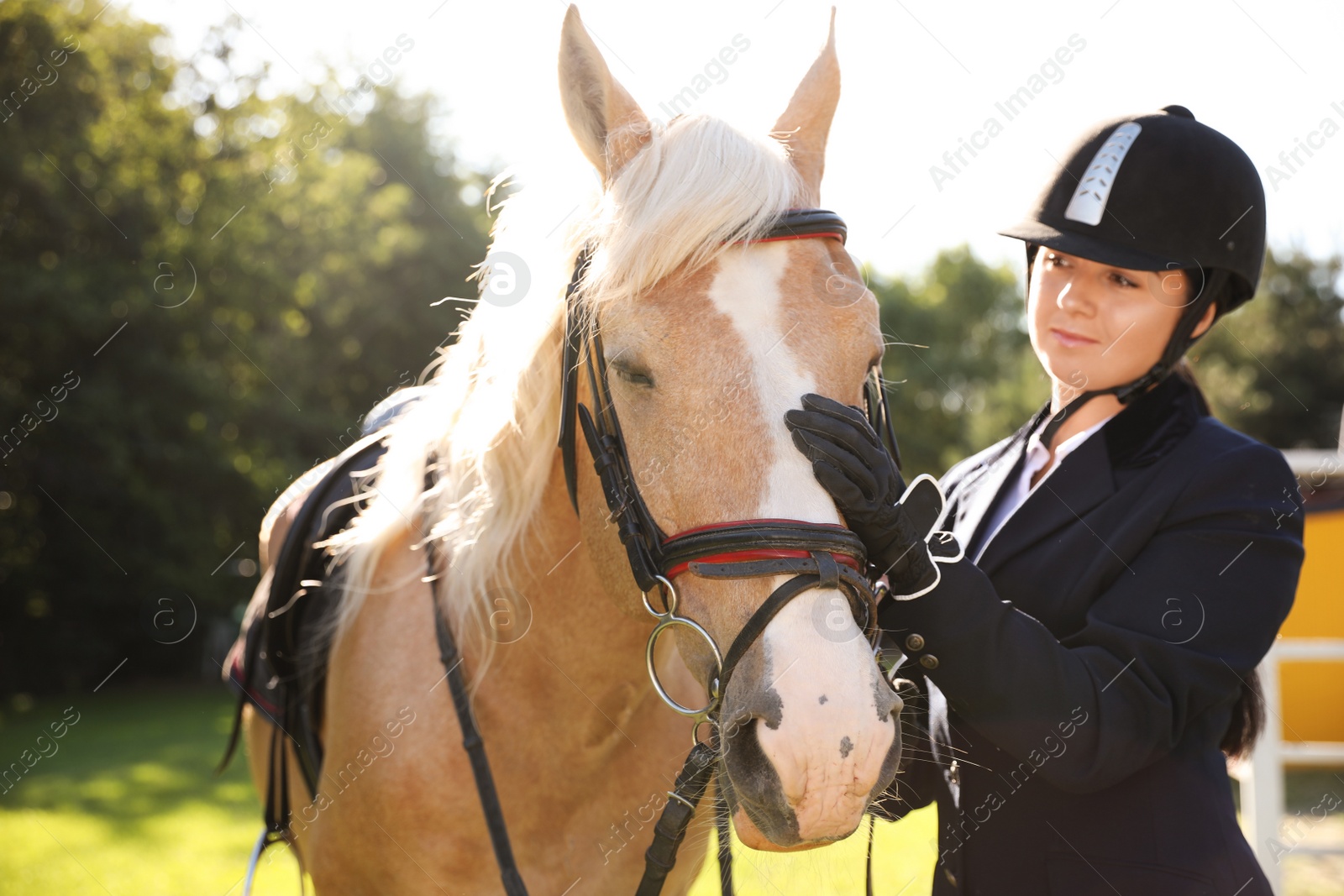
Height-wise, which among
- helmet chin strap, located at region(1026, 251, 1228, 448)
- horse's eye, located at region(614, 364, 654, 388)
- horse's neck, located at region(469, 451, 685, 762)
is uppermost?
horse's eye, located at region(614, 364, 654, 388)

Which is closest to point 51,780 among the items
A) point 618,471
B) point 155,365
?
point 155,365

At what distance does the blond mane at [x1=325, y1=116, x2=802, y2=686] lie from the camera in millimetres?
1693

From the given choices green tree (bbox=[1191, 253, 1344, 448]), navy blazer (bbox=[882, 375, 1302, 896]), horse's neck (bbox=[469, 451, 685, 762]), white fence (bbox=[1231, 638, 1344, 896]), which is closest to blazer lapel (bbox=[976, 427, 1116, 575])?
navy blazer (bbox=[882, 375, 1302, 896])

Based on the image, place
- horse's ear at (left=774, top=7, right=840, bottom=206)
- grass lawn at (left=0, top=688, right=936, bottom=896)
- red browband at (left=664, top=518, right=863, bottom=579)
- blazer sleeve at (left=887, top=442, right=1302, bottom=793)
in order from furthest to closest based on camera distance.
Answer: grass lawn at (left=0, top=688, right=936, bottom=896), horse's ear at (left=774, top=7, right=840, bottom=206), blazer sleeve at (left=887, top=442, right=1302, bottom=793), red browband at (left=664, top=518, right=863, bottom=579)

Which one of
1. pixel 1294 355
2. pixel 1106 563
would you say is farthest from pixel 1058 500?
pixel 1294 355

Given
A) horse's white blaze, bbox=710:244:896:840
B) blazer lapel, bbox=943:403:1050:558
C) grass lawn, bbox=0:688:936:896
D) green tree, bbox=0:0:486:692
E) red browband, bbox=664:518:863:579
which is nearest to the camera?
horse's white blaze, bbox=710:244:896:840

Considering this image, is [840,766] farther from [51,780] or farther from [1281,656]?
[51,780]

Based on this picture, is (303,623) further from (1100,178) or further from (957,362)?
(957,362)

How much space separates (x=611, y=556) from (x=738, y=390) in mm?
473

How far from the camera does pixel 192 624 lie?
56.4 feet

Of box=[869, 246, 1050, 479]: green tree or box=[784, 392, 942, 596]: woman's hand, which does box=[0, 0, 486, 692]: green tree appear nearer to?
box=[784, 392, 942, 596]: woman's hand

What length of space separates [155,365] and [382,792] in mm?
13606

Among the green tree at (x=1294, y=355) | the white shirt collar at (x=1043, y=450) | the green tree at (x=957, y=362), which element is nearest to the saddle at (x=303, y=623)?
the white shirt collar at (x=1043, y=450)

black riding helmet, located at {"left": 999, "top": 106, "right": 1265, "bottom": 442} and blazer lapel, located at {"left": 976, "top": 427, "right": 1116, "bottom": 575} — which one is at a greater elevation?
black riding helmet, located at {"left": 999, "top": 106, "right": 1265, "bottom": 442}
